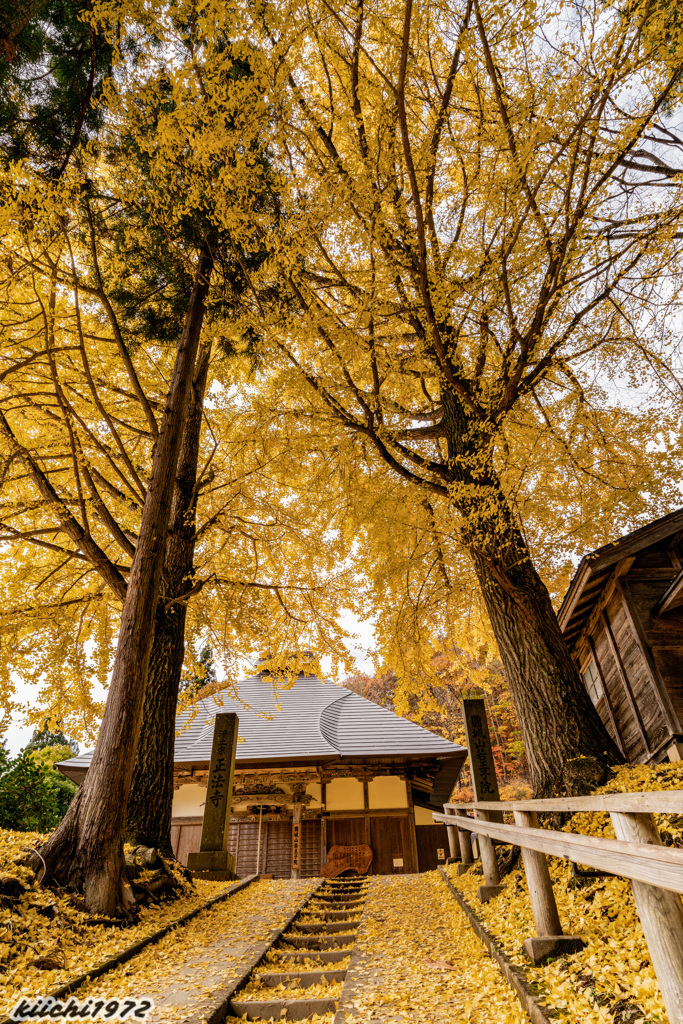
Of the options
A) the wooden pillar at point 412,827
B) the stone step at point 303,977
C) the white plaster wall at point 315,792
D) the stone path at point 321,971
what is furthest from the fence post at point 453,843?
the white plaster wall at point 315,792

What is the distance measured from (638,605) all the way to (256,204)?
8200 mm

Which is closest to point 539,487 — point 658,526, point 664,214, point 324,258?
point 664,214

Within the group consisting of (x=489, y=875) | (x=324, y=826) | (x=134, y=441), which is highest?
(x=134, y=441)

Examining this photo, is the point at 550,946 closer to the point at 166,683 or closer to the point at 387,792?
the point at 166,683

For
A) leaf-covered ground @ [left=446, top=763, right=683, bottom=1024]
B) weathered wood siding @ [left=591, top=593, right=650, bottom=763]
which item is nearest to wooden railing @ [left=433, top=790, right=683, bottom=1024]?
leaf-covered ground @ [left=446, top=763, right=683, bottom=1024]

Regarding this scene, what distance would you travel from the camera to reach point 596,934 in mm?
2965

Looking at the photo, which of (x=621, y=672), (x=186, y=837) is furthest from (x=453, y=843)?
(x=186, y=837)

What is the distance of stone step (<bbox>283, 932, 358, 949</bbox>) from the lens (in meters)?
4.53

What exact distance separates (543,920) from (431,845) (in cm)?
1097

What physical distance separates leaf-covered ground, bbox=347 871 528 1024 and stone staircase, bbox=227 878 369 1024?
0.60ft

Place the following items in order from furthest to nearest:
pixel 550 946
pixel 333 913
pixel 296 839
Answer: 1. pixel 296 839
2. pixel 333 913
3. pixel 550 946

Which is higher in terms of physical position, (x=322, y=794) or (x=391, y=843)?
(x=322, y=794)

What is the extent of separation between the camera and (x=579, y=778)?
15.1 feet

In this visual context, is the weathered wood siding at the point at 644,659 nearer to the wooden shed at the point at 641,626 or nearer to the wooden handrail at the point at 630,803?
the wooden shed at the point at 641,626
